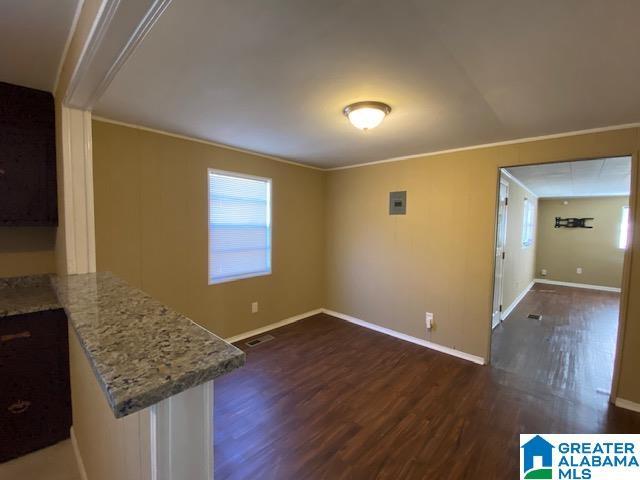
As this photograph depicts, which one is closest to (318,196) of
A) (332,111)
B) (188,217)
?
(188,217)

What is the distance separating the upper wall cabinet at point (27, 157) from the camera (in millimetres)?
1874

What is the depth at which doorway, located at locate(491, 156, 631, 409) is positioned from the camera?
3.04 m

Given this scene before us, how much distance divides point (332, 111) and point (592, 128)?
2.26 meters

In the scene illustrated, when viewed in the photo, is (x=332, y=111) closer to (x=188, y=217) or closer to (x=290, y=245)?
(x=188, y=217)

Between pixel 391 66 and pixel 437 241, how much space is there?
2.37 metres

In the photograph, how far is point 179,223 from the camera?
3.01 meters

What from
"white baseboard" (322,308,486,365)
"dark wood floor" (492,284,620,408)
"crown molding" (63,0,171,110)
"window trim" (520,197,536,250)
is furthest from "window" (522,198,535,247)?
"crown molding" (63,0,171,110)

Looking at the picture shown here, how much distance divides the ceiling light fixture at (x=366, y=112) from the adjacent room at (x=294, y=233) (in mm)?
31

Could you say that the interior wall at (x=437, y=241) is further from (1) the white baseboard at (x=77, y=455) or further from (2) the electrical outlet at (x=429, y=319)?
(1) the white baseboard at (x=77, y=455)

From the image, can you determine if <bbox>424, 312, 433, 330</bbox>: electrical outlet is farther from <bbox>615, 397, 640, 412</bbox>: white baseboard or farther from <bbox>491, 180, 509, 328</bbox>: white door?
<bbox>615, 397, 640, 412</bbox>: white baseboard

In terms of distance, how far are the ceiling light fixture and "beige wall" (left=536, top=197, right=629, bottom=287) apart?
25.9 ft

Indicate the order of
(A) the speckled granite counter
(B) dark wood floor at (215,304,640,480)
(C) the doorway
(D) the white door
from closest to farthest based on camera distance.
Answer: (A) the speckled granite counter → (B) dark wood floor at (215,304,640,480) → (C) the doorway → (D) the white door

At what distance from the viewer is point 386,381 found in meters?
2.76
